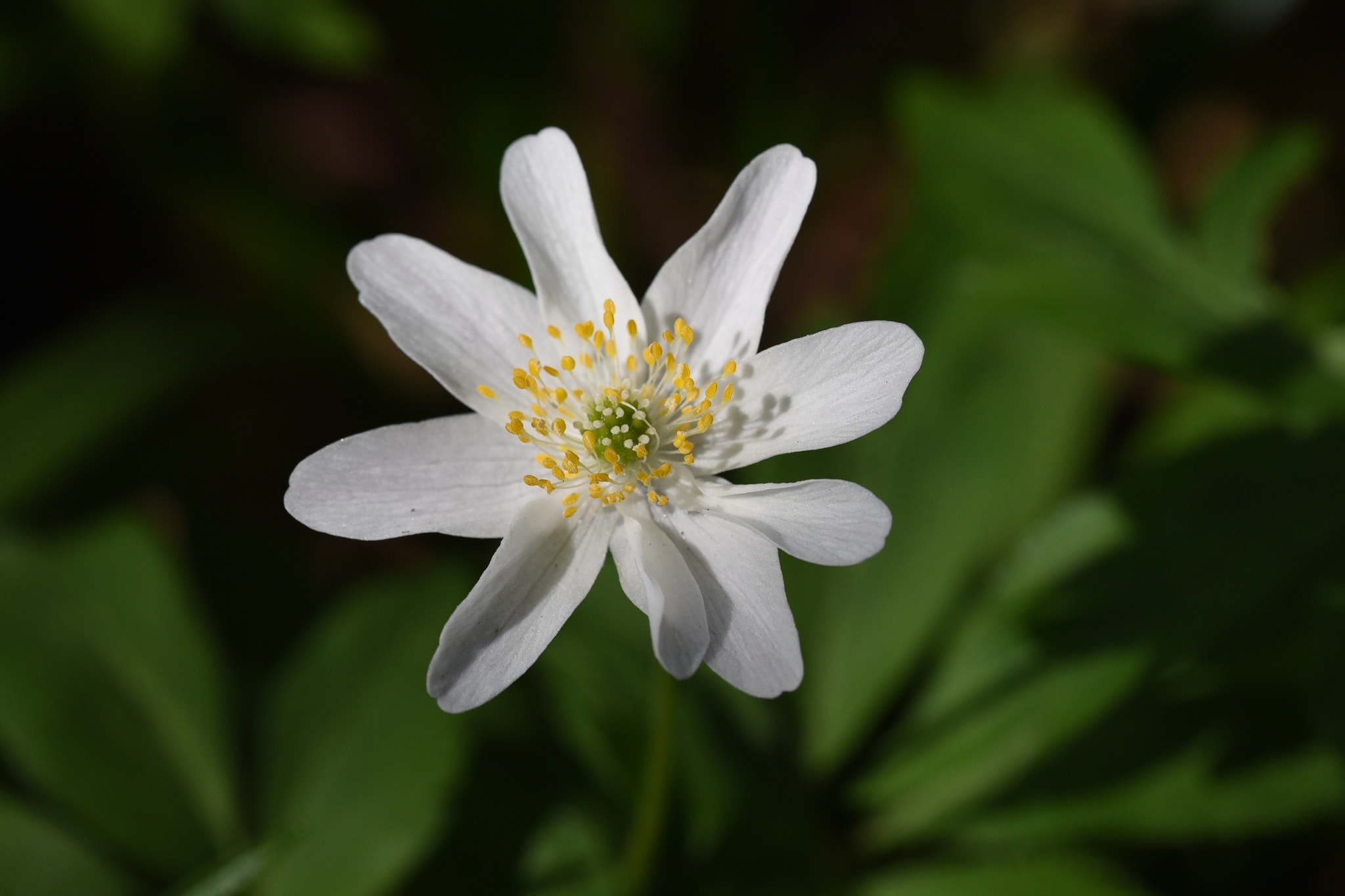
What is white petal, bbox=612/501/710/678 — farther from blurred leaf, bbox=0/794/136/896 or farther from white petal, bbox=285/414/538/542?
blurred leaf, bbox=0/794/136/896

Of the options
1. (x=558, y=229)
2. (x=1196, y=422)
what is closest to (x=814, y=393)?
(x=558, y=229)

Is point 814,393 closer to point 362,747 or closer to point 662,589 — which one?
point 662,589

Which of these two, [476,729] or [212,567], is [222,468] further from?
[476,729]

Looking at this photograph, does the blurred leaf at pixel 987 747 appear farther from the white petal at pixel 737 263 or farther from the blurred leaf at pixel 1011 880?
the white petal at pixel 737 263

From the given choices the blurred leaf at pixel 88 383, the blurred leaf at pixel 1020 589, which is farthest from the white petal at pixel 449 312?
the blurred leaf at pixel 88 383

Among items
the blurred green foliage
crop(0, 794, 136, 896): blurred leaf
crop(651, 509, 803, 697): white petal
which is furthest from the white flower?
crop(0, 794, 136, 896): blurred leaf

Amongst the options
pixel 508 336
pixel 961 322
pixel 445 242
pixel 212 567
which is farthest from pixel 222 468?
pixel 961 322

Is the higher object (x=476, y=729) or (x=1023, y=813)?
(x=476, y=729)
